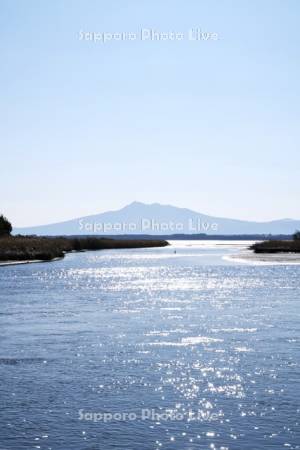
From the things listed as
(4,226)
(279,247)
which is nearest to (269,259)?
(279,247)

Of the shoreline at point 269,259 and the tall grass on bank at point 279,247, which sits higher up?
the tall grass on bank at point 279,247

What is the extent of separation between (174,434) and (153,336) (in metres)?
15.6

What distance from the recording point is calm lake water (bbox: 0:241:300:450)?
52.5 feet

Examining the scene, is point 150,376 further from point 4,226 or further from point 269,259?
point 4,226

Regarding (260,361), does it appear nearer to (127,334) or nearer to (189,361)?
(189,361)

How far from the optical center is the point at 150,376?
2234cm

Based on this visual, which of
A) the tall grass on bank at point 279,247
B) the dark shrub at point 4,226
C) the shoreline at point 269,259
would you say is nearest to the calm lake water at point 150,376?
the shoreline at point 269,259

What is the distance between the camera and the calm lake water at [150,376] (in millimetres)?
15992

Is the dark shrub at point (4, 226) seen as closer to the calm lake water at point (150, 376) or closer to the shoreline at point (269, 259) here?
the shoreline at point (269, 259)

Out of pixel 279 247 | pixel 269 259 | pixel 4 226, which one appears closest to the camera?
pixel 269 259

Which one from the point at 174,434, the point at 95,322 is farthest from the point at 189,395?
the point at 95,322

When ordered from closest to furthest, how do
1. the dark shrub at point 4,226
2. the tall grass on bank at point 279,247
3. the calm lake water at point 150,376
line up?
the calm lake water at point 150,376 → the tall grass on bank at point 279,247 → the dark shrub at point 4,226

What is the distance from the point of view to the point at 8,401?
18969mm

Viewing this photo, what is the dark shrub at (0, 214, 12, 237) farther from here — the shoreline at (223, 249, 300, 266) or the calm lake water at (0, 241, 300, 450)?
the calm lake water at (0, 241, 300, 450)
